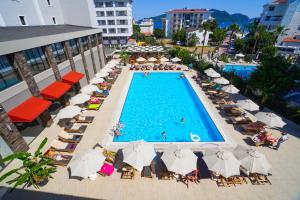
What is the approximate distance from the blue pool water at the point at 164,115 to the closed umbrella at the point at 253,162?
400 cm

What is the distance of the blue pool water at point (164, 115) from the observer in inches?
599

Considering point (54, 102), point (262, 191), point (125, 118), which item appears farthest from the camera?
point (54, 102)

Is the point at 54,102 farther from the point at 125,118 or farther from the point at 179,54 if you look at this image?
the point at 179,54

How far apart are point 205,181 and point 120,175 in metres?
5.89

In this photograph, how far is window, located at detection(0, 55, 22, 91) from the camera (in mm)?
11703

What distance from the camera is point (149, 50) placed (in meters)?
41.9

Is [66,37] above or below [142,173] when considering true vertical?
above

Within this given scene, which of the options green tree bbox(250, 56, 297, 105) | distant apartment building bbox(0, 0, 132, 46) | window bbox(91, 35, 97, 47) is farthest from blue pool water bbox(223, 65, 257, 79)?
distant apartment building bbox(0, 0, 132, 46)

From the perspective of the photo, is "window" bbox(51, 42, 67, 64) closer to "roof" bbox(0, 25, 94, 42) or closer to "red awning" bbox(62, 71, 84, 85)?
"roof" bbox(0, 25, 94, 42)

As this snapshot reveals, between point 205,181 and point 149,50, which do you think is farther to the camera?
point 149,50

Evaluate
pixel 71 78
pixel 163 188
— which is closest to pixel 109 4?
pixel 71 78

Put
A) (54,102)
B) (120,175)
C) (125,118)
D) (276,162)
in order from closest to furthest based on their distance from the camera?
(120,175), (276,162), (125,118), (54,102)

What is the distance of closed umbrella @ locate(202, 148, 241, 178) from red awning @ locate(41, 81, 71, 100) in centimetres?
1505

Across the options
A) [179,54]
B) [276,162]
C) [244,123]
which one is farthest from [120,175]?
[179,54]
